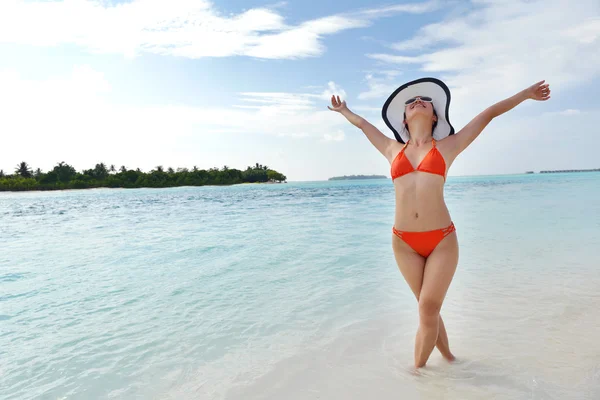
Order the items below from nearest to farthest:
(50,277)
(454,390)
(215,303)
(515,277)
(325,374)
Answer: (454,390) < (325,374) < (215,303) < (515,277) < (50,277)

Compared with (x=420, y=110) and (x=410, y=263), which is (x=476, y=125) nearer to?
(x=420, y=110)

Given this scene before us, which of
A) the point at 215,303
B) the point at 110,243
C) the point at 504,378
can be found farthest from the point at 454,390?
the point at 110,243

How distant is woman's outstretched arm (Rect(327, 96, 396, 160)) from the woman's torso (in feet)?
0.93

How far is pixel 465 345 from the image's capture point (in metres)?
3.90

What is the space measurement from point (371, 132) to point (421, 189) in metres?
0.81

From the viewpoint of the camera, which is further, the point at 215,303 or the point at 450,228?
the point at 215,303

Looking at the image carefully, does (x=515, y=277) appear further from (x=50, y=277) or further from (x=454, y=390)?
(x=50, y=277)

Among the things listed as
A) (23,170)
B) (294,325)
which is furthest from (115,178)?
(294,325)

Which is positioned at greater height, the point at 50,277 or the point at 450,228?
the point at 450,228

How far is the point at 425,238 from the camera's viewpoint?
10.1 feet

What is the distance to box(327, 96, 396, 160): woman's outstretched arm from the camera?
11.4 ft

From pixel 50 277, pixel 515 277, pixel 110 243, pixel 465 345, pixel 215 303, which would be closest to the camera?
pixel 465 345

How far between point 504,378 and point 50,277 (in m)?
8.06

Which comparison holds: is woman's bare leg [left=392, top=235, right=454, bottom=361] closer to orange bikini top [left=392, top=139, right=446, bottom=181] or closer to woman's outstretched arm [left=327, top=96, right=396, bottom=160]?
orange bikini top [left=392, top=139, right=446, bottom=181]
